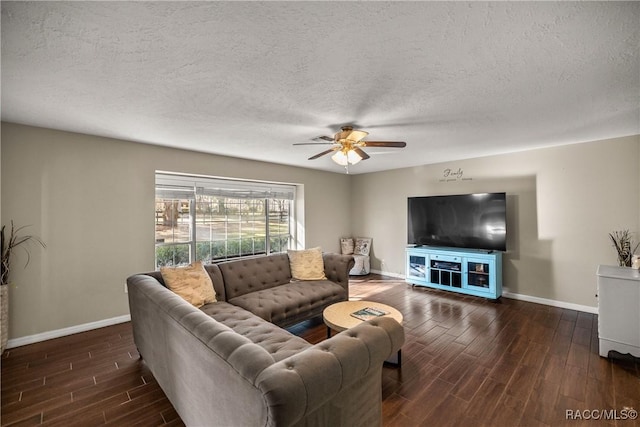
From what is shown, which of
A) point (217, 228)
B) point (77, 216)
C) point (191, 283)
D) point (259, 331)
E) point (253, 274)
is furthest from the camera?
point (217, 228)

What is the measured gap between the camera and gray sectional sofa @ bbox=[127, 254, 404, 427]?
99 centimetres

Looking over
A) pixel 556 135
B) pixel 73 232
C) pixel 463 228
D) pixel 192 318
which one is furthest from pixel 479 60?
pixel 73 232

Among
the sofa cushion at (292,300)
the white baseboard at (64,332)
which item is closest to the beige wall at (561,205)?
the sofa cushion at (292,300)

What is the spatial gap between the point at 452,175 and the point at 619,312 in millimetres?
2919

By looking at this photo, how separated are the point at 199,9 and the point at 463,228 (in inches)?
181

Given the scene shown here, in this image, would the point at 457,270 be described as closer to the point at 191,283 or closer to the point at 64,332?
the point at 191,283

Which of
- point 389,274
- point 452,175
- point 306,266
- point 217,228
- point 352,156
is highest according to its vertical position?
point 452,175

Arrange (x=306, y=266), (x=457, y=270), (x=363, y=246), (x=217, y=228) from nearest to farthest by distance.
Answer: (x=306, y=266) → (x=457, y=270) → (x=217, y=228) → (x=363, y=246)

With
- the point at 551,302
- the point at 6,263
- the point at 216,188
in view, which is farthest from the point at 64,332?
the point at 551,302

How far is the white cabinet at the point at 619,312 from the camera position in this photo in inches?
95.5

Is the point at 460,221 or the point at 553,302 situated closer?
the point at 553,302

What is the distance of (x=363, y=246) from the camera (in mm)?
6098

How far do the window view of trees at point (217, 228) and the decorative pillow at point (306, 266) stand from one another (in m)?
1.49

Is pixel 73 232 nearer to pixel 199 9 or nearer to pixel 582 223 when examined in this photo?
pixel 199 9
